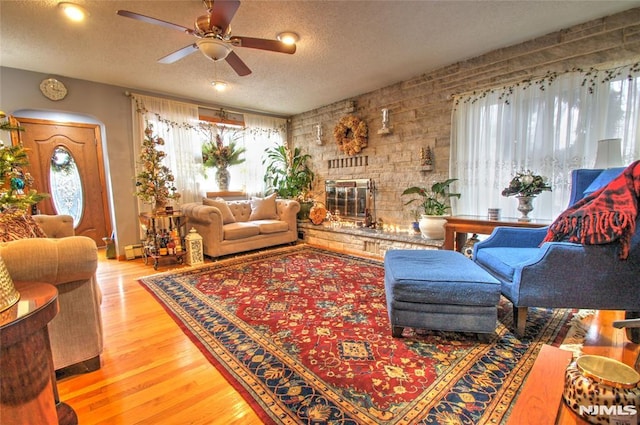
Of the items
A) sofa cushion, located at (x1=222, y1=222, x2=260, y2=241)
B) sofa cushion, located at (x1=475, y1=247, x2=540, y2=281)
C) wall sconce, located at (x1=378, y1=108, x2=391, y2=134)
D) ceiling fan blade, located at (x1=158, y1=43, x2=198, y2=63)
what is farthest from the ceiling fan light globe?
wall sconce, located at (x1=378, y1=108, x2=391, y2=134)

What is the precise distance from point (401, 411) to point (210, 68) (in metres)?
3.72

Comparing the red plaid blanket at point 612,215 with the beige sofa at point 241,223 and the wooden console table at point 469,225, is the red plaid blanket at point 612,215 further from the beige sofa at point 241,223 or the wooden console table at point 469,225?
the beige sofa at point 241,223

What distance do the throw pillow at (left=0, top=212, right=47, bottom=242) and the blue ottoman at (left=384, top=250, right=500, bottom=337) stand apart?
2136 millimetres

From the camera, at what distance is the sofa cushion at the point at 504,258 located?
1837mm

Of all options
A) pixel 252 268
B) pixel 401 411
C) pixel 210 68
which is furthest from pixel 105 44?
pixel 401 411

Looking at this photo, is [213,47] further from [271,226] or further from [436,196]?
[436,196]

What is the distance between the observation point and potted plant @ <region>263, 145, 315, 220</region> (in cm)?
537

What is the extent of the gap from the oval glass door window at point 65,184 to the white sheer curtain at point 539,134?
5.54m

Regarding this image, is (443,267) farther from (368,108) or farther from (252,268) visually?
(368,108)

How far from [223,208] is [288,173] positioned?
1694 mm

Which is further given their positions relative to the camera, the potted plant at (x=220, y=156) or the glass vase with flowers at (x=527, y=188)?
the potted plant at (x=220, y=156)

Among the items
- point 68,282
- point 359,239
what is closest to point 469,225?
point 359,239

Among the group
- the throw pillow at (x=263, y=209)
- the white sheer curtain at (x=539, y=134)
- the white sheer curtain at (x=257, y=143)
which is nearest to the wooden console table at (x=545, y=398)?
the white sheer curtain at (x=539, y=134)

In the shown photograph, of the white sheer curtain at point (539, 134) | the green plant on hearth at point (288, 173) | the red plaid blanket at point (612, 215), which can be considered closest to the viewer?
the red plaid blanket at point (612, 215)
